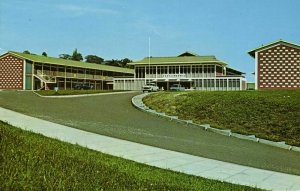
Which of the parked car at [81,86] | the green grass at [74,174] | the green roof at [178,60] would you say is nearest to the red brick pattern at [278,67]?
the green grass at [74,174]

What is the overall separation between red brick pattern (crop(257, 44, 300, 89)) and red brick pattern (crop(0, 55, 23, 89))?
3981cm

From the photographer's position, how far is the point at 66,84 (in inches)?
2653

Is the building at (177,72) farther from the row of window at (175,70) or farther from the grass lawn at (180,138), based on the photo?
the grass lawn at (180,138)

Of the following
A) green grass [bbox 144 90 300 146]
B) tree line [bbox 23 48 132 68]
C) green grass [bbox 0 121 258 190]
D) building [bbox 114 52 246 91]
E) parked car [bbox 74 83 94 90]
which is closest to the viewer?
green grass [bbox 0 121 258 190]

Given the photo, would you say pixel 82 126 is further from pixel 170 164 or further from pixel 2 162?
pixel 2 162

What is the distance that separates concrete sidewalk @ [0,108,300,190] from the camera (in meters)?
8.38

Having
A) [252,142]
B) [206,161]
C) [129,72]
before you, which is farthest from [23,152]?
[129,72]

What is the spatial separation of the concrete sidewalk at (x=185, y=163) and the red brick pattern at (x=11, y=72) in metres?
50.2

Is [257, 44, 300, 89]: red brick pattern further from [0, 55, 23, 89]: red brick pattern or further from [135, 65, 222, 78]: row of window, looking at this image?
[0, 55, 23, 89]: red brick pattern

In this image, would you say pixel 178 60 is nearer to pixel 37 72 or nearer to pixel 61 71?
pixel 61 71

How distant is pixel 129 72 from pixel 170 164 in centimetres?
7831

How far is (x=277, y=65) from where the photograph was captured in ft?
109

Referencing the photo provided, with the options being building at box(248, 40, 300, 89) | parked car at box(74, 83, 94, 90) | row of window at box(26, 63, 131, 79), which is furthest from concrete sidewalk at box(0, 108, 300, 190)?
parked car at box(74, 83, 94, 90)

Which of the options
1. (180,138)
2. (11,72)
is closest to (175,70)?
(11,72)
